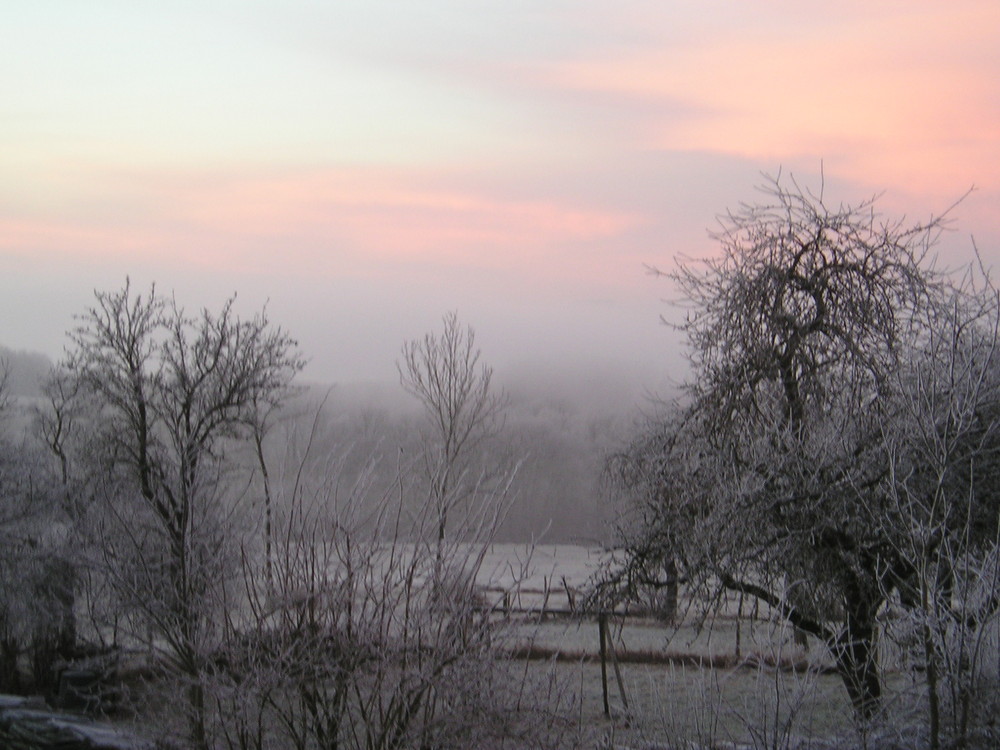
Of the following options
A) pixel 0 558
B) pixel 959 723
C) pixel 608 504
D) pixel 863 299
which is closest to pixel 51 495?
pixel 0 558

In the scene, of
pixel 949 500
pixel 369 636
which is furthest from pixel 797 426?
pixel 369 636

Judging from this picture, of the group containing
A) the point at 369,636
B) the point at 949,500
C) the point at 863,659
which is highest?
the point at 949,500

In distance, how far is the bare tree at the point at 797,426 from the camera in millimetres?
9727

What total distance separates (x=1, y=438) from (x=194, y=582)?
1471cm

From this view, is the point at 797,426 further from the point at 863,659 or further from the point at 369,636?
the point at 369,636

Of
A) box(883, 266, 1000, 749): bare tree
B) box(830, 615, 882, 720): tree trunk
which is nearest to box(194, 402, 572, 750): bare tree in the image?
box(883, 266, 1000, 749): bare tree

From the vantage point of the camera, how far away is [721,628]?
745 inches

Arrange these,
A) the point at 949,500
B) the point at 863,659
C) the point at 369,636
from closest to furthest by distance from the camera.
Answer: the point at 369,636 → the point at 949,500 → the point at 863,659

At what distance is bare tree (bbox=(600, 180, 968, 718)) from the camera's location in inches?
383

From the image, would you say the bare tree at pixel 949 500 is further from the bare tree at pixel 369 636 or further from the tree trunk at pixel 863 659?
the bare tree at pixel 369 636

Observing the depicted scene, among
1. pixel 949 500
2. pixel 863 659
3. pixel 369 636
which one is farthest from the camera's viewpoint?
pixel 863 659

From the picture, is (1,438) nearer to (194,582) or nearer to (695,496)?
(194,582)

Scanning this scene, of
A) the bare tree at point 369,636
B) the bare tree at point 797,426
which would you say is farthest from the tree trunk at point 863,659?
the bare tree at point 369,636

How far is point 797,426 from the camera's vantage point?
10.6 m
